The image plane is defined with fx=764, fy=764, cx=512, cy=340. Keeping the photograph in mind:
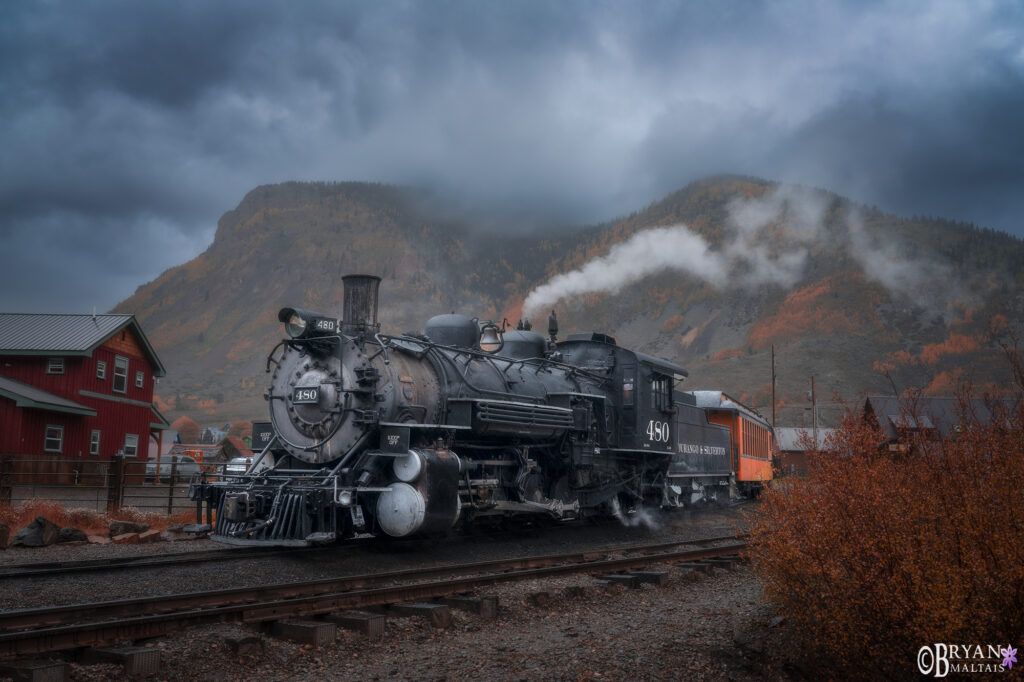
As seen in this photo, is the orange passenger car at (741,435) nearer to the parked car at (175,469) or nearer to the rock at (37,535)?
the parked car at (175,469)

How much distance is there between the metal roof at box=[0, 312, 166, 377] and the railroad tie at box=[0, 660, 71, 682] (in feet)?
81.3

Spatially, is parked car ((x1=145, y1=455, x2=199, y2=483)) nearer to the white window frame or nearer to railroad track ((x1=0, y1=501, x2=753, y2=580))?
railroad track ((x1=0, y1=501, x2=753, y2=580))

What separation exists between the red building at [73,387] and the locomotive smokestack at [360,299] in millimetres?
16782

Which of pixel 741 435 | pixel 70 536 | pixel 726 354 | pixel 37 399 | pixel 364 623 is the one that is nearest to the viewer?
pixel 364 623

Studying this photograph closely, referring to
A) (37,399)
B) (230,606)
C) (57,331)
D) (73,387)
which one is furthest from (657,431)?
(57,331)

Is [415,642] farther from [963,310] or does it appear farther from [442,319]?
[963,310]

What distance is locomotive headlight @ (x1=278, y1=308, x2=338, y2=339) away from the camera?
1180 centimetres

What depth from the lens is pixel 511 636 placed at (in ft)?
23.2

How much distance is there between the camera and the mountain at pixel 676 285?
10150cm

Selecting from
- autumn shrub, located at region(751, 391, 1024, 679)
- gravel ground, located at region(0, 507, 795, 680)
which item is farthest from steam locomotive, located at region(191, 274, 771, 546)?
autumn shrub, located at region(751, 391, 1024, 679)

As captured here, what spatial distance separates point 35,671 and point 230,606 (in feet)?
8.66

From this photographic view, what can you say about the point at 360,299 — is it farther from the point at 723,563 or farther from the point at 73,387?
the point at 73,387

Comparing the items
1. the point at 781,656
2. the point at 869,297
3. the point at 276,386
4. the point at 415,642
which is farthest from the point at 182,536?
the point at 869,297

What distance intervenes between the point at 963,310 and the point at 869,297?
13.8m
